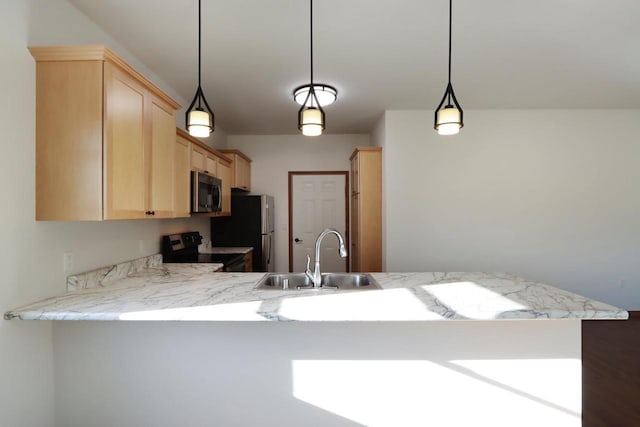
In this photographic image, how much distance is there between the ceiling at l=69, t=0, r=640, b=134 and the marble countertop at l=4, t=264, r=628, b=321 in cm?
172

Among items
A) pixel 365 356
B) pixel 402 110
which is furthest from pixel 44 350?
pixel 402 110

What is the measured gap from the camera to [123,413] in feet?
5.28

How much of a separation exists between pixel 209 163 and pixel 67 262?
1.88 metres

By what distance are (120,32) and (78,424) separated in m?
2.44

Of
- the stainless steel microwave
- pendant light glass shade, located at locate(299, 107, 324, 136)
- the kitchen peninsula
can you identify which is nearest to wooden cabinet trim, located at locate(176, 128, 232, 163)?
the stainless steel microwave

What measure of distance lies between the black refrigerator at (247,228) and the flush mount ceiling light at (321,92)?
4.99ft

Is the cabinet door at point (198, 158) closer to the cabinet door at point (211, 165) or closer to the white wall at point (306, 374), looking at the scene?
the cabinet door at point (211, 165)

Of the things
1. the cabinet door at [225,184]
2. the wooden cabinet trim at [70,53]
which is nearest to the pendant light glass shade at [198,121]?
the wooden cabinet trim at [70,53]

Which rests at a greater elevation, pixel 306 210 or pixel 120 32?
pixel 120 32

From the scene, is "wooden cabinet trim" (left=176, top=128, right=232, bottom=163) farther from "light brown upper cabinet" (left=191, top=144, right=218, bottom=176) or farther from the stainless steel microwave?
the stainless steel microwave

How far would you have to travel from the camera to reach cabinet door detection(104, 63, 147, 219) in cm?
160

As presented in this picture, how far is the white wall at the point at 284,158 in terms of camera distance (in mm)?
5023

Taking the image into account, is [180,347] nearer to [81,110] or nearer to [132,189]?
[132,189]

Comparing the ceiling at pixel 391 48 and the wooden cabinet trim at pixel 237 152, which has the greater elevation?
the ceiling at pixel 391 48
